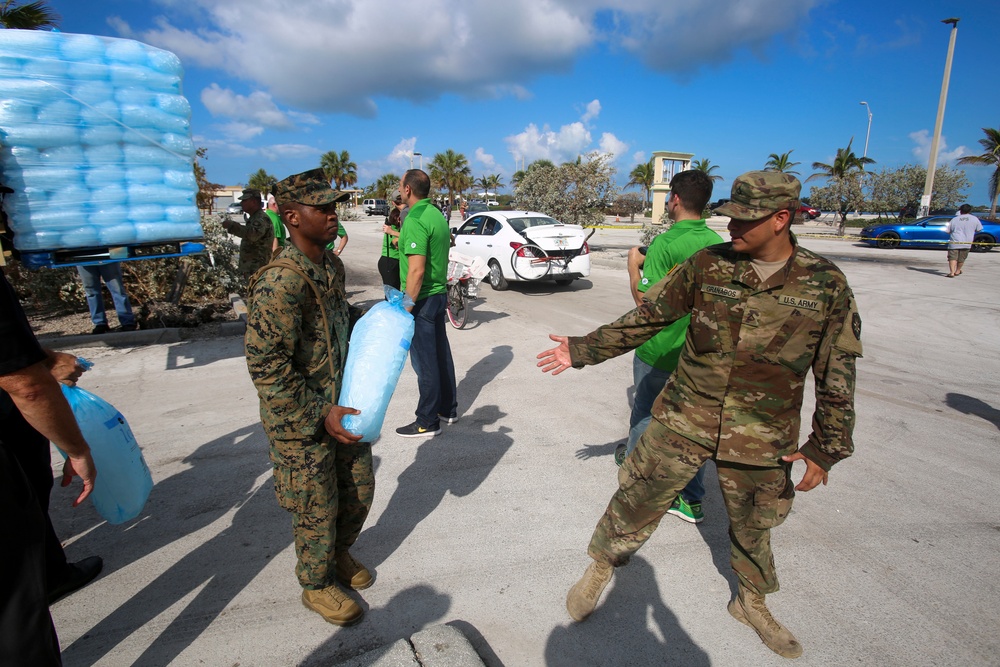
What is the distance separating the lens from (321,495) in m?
2.29

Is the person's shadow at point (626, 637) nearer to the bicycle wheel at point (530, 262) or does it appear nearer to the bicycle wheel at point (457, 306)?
the bicycle wheel at point (457, 306)

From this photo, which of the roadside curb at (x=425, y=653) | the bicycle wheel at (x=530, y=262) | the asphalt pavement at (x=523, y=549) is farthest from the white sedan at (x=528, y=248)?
the roadside curb at (x=425, y=653)

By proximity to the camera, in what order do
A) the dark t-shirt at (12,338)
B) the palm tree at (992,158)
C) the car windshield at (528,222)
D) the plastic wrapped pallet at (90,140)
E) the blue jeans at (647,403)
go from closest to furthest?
the dark t-shirt at (12,338) → the blue jeans at (647,403) → the plastic wrapped pallet at (90,140) → the car windshield at (528,222) → the palm tree at (992,158)

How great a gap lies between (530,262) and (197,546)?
8.35m

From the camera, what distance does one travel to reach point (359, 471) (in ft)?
8.16

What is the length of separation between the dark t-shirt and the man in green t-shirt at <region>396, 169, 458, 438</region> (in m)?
2.54

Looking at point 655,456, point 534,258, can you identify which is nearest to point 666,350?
point 655,456

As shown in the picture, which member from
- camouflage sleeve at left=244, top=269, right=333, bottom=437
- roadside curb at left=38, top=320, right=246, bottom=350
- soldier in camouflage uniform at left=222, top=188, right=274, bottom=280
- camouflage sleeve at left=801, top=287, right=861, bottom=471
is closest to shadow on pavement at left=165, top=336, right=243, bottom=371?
roadside curb at left=38, top=320, right=246, bottom=350

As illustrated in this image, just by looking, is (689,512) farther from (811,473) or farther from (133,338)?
(133,338)

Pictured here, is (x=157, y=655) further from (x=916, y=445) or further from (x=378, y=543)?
(x=916, y=445)

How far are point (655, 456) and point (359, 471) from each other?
137 cm

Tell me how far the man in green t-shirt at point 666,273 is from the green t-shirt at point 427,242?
166 cm

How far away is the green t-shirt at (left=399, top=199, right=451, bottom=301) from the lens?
Result: 4102 millimetres

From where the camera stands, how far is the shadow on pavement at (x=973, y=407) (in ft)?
15.8
